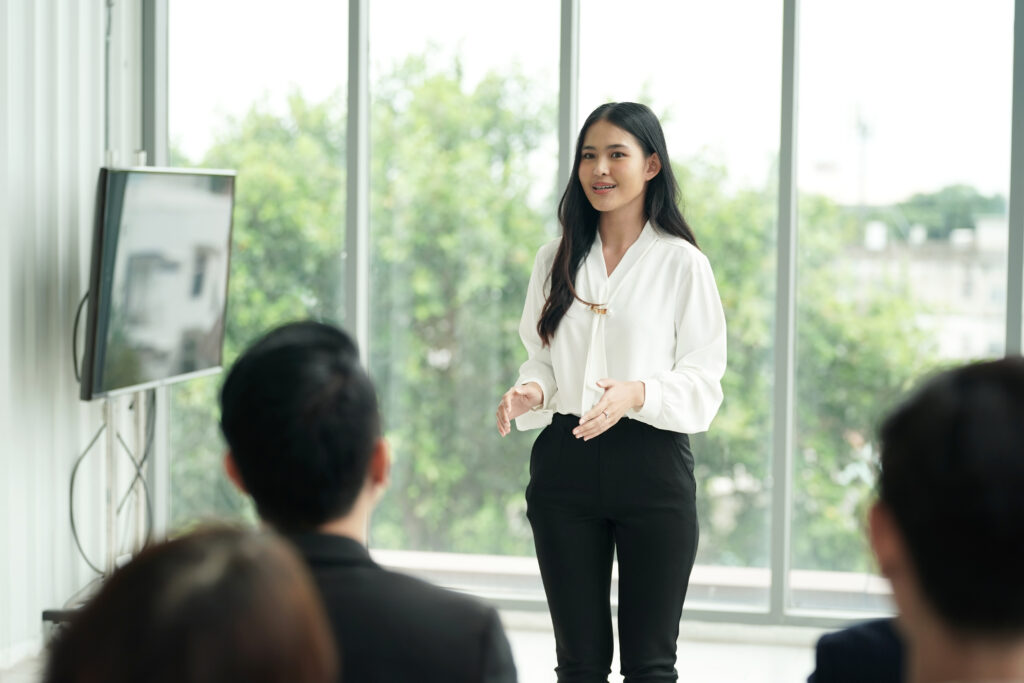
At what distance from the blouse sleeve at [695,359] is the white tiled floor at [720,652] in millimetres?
1459

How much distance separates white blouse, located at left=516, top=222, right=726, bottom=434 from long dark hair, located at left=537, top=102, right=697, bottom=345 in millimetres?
28

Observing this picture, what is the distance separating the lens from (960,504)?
81cm


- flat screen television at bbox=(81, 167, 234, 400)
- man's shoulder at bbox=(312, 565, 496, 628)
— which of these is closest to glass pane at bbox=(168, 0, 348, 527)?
flat screen television at bbox=(81, 167, 234, 400)

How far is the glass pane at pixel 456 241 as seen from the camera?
4363mm

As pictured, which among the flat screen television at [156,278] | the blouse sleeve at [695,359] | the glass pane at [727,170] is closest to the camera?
the blouse sleeve at [695,359]

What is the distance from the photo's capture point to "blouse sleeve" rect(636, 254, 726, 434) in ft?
8.55

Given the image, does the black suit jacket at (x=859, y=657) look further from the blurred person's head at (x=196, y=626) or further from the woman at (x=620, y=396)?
the woman at (x=620, y=396)

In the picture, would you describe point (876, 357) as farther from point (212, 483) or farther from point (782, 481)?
point (212, 483)

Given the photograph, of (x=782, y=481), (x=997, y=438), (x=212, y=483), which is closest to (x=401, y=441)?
(x=212, y=483)

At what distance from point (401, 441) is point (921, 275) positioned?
2.11 meters

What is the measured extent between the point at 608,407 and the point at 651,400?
121mm

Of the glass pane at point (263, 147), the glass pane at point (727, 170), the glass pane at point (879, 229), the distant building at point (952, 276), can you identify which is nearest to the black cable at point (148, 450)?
the glass pane at point (263, 147)

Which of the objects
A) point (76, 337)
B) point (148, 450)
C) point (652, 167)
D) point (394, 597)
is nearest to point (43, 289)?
point (76, 337)

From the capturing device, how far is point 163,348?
405 centimetres
